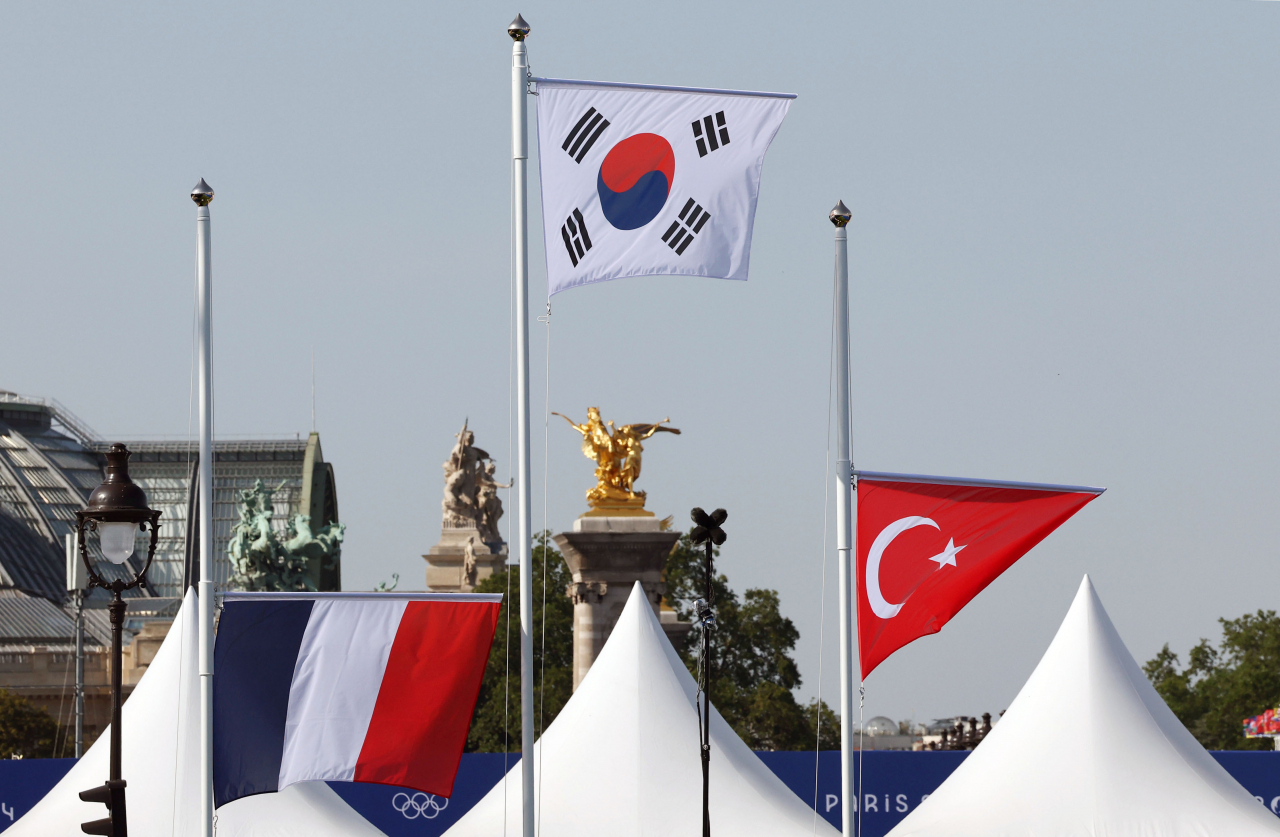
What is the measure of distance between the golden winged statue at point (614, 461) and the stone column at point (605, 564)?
2.53ft

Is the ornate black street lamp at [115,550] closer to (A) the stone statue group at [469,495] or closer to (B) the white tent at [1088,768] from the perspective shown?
(B) the white tent at [1088,768]

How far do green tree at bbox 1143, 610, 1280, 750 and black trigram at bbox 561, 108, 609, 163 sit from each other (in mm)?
72923

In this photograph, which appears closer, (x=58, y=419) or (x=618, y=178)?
(x=618, y=178)

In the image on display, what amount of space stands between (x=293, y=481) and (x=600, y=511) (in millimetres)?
114328

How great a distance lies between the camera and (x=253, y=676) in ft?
54.4

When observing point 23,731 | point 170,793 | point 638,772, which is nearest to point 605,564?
point 638,772

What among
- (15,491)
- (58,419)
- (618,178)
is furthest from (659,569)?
(58,419)

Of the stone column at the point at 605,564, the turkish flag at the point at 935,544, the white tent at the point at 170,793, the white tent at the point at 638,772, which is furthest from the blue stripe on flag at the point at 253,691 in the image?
the stone column at the point at 605,564

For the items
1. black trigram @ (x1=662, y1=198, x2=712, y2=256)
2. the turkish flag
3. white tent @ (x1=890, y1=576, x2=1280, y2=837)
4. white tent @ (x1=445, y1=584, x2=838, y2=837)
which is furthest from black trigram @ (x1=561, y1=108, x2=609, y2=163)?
white tent @ (x1=890, y1=576, x2=1280, y2=837)

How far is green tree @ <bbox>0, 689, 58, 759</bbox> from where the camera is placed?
83.4 meters

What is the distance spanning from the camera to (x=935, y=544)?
54.7 feet

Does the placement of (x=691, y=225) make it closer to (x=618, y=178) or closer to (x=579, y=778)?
(x=618, y=178)

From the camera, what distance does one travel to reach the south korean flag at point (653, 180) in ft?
56.0

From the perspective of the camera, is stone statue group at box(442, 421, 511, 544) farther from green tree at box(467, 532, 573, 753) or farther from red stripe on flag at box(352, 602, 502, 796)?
red stripe on flag at box(352, 602, 502, 796)
